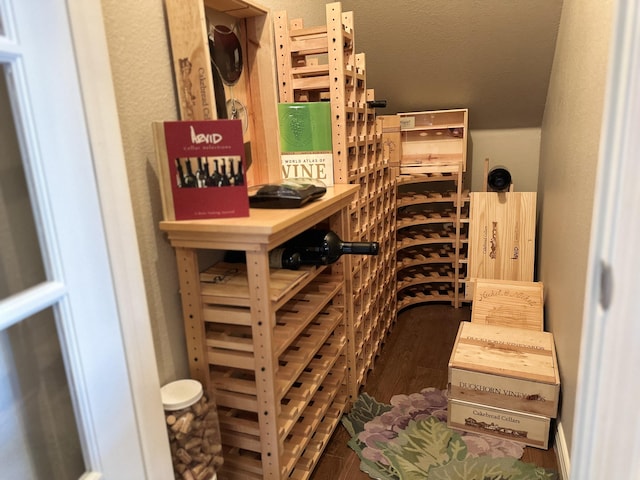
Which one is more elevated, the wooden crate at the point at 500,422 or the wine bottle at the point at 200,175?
the wine bottle at the point at 200,175

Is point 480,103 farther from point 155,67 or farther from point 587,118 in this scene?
point 155,67

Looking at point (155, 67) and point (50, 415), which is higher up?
point (155, 67)

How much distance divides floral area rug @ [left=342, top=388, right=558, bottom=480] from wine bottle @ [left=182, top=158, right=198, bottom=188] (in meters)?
1.28

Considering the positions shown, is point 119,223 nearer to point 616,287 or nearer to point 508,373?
point 616,287

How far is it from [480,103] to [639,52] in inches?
114

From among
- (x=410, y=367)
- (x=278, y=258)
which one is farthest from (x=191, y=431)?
(x=410, y=367)

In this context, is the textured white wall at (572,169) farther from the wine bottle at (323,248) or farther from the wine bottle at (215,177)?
the wine bottle at (215,177)

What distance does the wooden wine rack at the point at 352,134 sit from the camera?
6.00 ft

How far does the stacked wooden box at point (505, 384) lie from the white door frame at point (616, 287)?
4.24 ft

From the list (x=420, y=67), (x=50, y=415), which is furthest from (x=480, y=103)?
(x=50, y=415)

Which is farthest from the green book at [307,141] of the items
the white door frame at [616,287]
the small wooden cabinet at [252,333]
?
the white door frame at [616,287]

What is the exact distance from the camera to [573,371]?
62.5 inches

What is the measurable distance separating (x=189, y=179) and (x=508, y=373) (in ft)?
4.88

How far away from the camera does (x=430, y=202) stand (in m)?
3.29
